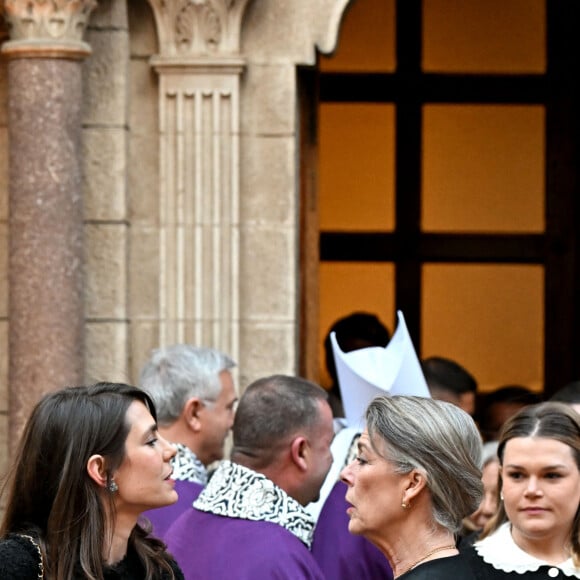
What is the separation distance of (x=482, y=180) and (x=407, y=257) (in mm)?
738

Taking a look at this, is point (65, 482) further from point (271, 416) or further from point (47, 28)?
point (47, 28)

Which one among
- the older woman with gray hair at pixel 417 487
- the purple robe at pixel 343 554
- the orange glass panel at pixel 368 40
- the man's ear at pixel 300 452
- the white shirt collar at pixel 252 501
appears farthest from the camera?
the orange glass panel at pixel 368 40

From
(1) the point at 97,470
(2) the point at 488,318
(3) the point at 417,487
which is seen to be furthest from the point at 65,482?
(2) the point at 488,318

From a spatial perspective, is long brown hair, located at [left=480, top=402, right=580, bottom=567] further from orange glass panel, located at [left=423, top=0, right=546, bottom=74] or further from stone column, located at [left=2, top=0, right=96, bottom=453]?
orange glass panel, located at [left=423, top=0, right=546, bottom=74]

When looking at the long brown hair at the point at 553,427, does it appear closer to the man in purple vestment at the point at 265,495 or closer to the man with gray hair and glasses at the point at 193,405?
the man in purple vestment at the point at 265,495

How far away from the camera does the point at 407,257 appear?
11227 mm

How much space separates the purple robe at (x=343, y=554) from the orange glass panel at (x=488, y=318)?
19.7 feet

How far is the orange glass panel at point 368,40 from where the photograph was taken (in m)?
11.1

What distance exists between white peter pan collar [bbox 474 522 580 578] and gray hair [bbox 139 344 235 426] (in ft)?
5.67

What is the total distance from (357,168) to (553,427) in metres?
6.54

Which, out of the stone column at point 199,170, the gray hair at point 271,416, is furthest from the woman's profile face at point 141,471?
the stone column at point 199,170

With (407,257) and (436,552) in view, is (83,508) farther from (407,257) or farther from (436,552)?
(407,257)

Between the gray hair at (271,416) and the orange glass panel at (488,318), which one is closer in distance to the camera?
the gray hair at (271,416)

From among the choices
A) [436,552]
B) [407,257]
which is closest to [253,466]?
[436,552]
